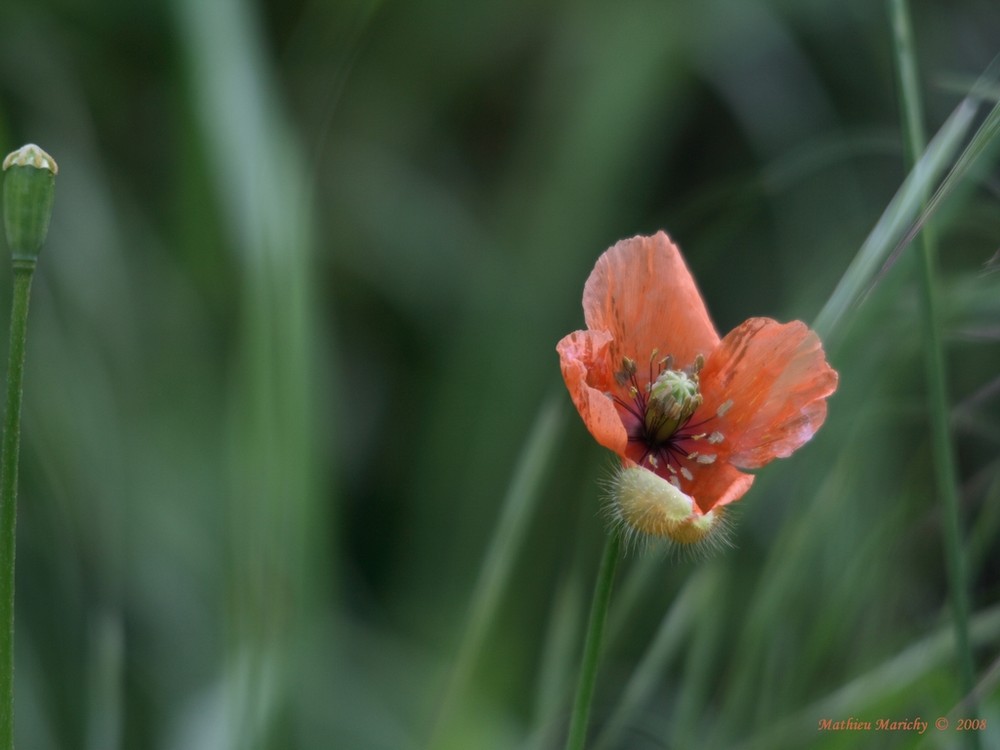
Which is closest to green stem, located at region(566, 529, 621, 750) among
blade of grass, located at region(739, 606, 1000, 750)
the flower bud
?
the flower bud

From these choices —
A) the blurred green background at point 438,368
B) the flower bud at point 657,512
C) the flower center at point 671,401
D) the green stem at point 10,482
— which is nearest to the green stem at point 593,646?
the flower bud at point 657,512

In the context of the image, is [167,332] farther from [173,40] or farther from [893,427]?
[893,427]

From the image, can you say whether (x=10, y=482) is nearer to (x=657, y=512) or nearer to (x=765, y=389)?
(x=657, y=512)

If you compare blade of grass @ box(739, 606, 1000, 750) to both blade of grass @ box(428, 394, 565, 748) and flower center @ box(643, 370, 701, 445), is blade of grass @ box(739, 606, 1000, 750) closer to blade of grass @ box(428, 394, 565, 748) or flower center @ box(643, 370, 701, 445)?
blade of grass @ box(428, 394, 565, 748)

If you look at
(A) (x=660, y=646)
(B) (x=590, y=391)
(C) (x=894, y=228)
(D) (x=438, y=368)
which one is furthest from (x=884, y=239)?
(D) (x=438, y=368)

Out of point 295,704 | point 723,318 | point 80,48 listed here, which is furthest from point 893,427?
point 80,48
